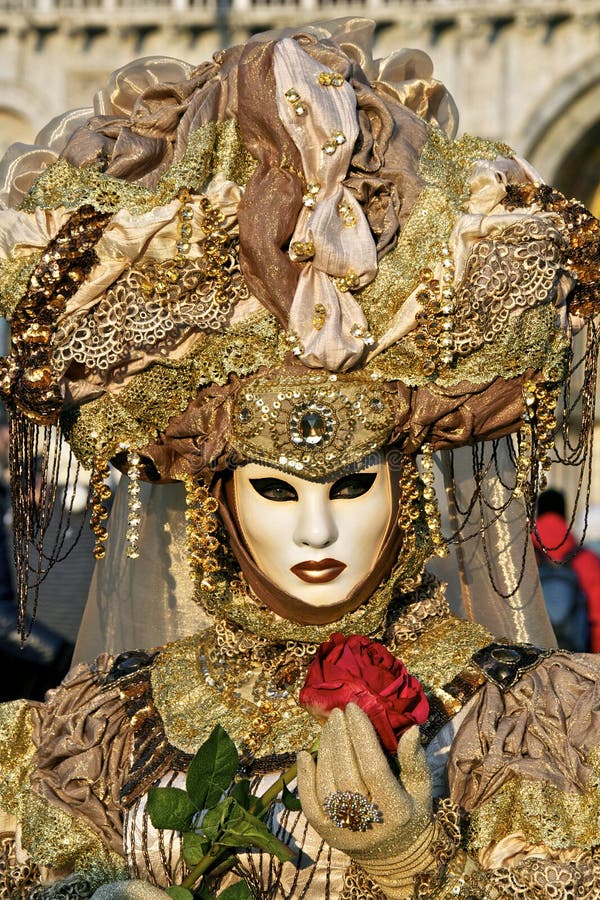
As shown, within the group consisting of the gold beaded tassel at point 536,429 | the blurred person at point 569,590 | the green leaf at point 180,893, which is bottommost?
the green leaf at point 180,893

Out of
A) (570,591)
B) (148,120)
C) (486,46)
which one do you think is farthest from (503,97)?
(148,120)

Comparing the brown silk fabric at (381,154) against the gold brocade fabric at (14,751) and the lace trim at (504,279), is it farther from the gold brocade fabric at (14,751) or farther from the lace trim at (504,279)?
the gold brocade fabric at (14,751)

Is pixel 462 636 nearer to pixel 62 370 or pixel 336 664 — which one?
pixel 336 664

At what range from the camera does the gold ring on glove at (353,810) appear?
231 centimetres

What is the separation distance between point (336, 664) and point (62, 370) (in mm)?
664

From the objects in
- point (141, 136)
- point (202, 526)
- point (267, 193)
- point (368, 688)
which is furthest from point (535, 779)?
point (141, 136)

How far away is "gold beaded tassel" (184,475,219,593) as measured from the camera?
9.06ft

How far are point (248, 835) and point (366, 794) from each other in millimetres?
221

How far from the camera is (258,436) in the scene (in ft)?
8.66

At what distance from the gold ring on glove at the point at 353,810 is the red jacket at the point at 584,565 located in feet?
10.1

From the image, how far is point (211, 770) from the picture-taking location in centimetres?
246

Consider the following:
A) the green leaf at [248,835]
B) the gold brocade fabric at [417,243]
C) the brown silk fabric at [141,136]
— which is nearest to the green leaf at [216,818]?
the green leaf at [248,835]

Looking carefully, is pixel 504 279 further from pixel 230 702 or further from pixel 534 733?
pixel 230 702

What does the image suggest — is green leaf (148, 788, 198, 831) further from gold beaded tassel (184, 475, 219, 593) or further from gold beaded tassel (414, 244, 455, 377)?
gold beaded tassel (414, 244, 455, 377)
